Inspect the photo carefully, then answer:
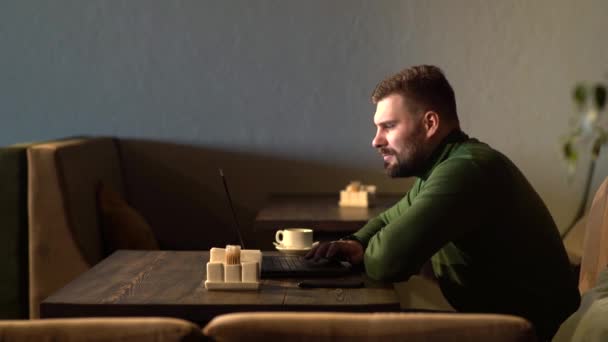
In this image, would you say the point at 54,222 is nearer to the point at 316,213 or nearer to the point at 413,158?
the point at 316,213

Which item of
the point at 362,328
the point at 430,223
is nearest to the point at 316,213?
the point at 430,223

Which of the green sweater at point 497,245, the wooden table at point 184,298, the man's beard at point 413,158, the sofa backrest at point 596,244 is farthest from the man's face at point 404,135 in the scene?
the sofa backrest at point 596,244

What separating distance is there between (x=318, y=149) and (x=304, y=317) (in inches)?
137

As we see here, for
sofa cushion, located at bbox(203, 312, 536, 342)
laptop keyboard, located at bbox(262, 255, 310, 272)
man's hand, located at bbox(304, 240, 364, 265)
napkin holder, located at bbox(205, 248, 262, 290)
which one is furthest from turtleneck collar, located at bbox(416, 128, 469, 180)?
sofa cushion, located at bbox(203, 312, 536, 342)

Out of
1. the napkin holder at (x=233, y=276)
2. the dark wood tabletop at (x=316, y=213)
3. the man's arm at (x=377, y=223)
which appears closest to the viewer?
the napkin holder at (x=233, y=276)

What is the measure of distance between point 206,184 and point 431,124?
2.35 metres

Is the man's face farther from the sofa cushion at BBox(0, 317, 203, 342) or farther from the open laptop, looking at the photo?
the sofa cushion at BBox(0, 317, 203, 342)

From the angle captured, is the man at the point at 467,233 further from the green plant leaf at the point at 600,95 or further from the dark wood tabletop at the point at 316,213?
the green plant leaf at the point at 600,95

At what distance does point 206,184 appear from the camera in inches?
182

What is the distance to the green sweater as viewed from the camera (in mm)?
2166

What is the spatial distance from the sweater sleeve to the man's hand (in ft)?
0.49

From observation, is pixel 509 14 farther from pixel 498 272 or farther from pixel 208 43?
pixel 498 272

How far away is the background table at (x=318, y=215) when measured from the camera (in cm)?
335

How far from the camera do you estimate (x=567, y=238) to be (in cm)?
448
